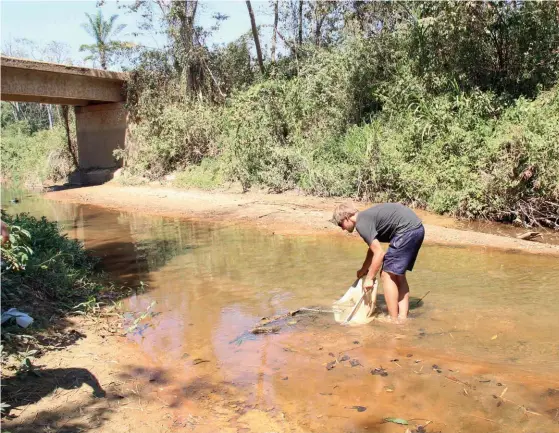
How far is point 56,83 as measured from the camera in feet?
64.4

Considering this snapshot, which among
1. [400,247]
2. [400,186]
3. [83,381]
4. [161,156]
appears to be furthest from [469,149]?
[161,156]

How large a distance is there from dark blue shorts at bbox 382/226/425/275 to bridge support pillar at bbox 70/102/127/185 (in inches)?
768

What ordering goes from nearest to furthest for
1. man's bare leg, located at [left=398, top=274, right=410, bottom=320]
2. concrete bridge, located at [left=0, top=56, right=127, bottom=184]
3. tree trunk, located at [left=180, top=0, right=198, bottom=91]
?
man's bare leg, located at [left=398, top=274, right=410, bottom=320] → concrete bridge, located at [left=0, top=56, right=127, bottom=184] → tree trunk, located at [left=180, top=0, right=198, bottom=91]

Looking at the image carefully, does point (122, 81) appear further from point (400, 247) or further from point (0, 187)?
point (400, 247)

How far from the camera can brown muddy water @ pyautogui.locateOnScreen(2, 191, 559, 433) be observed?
154 inches

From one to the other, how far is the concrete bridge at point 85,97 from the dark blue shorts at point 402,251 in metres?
16.4

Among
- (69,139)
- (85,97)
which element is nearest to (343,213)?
(85,97)

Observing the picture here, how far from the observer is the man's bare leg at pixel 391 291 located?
5.54 meters

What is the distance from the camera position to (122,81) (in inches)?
882

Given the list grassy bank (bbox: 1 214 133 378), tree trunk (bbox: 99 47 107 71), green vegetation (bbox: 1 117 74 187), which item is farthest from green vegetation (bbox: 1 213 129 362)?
tree trunk (bbox: 99 47 107 71)

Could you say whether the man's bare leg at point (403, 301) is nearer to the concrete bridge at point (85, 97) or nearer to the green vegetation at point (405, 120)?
the green vegetation at point (405, 120)

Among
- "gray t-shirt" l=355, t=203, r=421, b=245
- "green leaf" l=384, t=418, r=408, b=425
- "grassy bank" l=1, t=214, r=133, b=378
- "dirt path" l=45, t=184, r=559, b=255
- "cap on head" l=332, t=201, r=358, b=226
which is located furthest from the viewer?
"dirt path" l=45, t=184, r=559, b=255

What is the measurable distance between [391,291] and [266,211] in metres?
7.82

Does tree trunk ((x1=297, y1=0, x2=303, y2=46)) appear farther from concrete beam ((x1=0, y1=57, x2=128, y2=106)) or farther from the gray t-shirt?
the gray t-shirt
